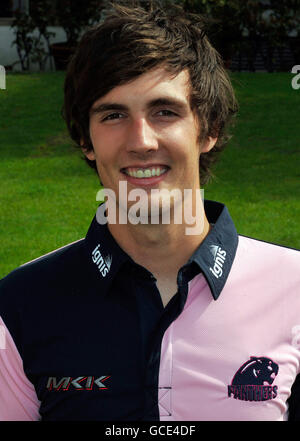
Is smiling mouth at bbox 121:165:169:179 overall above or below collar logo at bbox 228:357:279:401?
above

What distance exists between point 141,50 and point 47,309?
3.36ft

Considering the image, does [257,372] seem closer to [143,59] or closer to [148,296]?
[148,296]

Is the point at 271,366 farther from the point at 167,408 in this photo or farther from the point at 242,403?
the point at 167,408

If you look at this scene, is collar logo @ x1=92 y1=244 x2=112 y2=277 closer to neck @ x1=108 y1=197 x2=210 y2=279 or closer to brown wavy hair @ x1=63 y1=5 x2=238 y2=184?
neck @ x1=108 y1=197 x2=210 y2=279

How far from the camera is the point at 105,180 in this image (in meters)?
2.97

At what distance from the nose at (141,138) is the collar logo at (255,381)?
0.82m

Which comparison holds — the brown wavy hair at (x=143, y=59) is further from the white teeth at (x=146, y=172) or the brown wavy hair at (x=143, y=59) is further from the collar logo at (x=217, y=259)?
the collar logo at (x=217, y=259)

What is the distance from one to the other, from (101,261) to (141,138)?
19.7 inches

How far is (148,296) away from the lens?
285 centimetres

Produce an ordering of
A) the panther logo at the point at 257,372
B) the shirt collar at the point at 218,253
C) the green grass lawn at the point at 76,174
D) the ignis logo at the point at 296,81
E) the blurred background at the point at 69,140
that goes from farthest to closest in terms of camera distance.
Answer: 1. the ignis logo at the point at 296,81
2. the blurred background at the point at 69,140
3. the green grass lawn at the point at 76,174
4. the shirt collar at the point at 218,253
5. the panther logo at the point at 257,372

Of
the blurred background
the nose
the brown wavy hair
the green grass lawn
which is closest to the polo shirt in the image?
the nose

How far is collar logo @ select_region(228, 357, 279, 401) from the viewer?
2721 millimetres

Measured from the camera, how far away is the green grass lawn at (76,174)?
858cm

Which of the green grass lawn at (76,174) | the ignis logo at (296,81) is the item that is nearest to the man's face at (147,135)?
the green grass lawn at (76,174)
